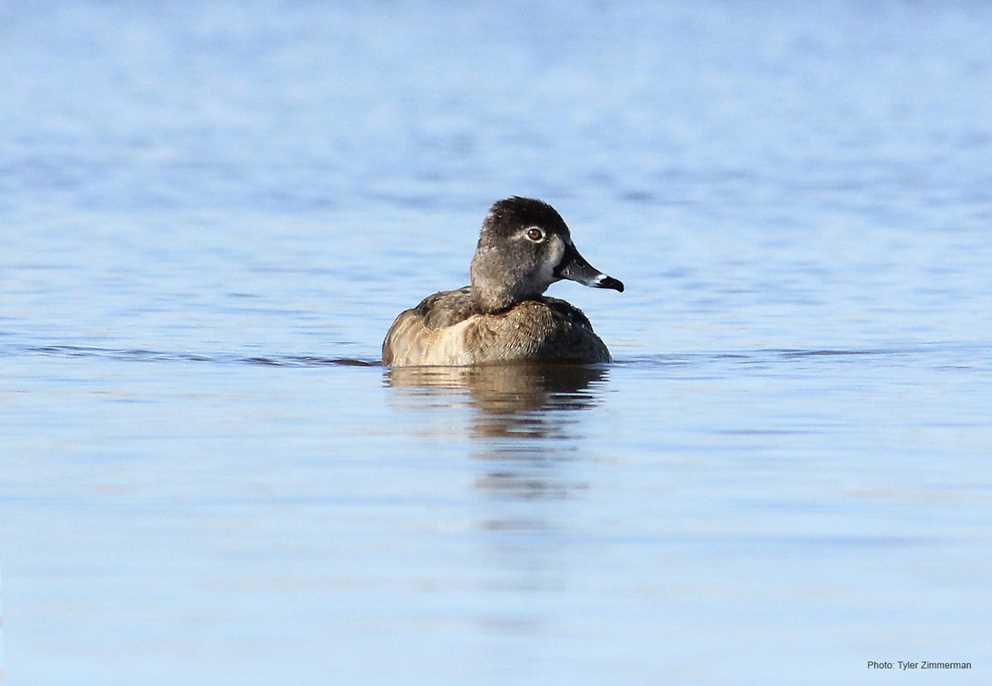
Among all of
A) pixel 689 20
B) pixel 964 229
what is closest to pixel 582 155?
pixel 964 229

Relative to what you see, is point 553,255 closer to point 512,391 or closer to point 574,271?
point 574,271

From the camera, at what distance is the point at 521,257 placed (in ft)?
51.2

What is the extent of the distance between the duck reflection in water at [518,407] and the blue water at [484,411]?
0.04 m

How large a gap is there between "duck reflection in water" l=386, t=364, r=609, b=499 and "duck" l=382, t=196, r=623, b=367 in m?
0.12

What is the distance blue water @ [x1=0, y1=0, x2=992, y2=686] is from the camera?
771 cm

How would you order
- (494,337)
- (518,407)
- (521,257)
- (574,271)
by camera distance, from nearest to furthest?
(518,407), (494,337), (521,257), (574,271)

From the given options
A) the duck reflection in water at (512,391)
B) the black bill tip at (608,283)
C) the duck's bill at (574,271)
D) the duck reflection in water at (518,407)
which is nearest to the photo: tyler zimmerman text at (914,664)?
the duck reflection in water at (518,407)

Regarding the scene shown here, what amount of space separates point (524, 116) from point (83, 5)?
3855 cm

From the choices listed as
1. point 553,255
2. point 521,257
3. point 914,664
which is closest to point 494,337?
point 521,257

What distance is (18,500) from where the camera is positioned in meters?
9.67

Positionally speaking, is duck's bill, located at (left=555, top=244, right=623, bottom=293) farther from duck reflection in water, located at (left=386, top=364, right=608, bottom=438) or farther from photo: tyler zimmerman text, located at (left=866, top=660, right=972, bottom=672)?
photo: tyler zimmerman text, located at (left=866, top=660, right=972, bottom=672)

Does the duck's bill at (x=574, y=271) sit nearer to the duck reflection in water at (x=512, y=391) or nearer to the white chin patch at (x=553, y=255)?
the white chin patch at (x=553, y=255)

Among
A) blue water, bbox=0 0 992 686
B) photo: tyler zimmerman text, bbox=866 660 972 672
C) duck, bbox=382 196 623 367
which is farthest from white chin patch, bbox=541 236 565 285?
photo: tyler zimmerman text, bbox=866 660 972 672

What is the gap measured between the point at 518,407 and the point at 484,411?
0.93 ft
